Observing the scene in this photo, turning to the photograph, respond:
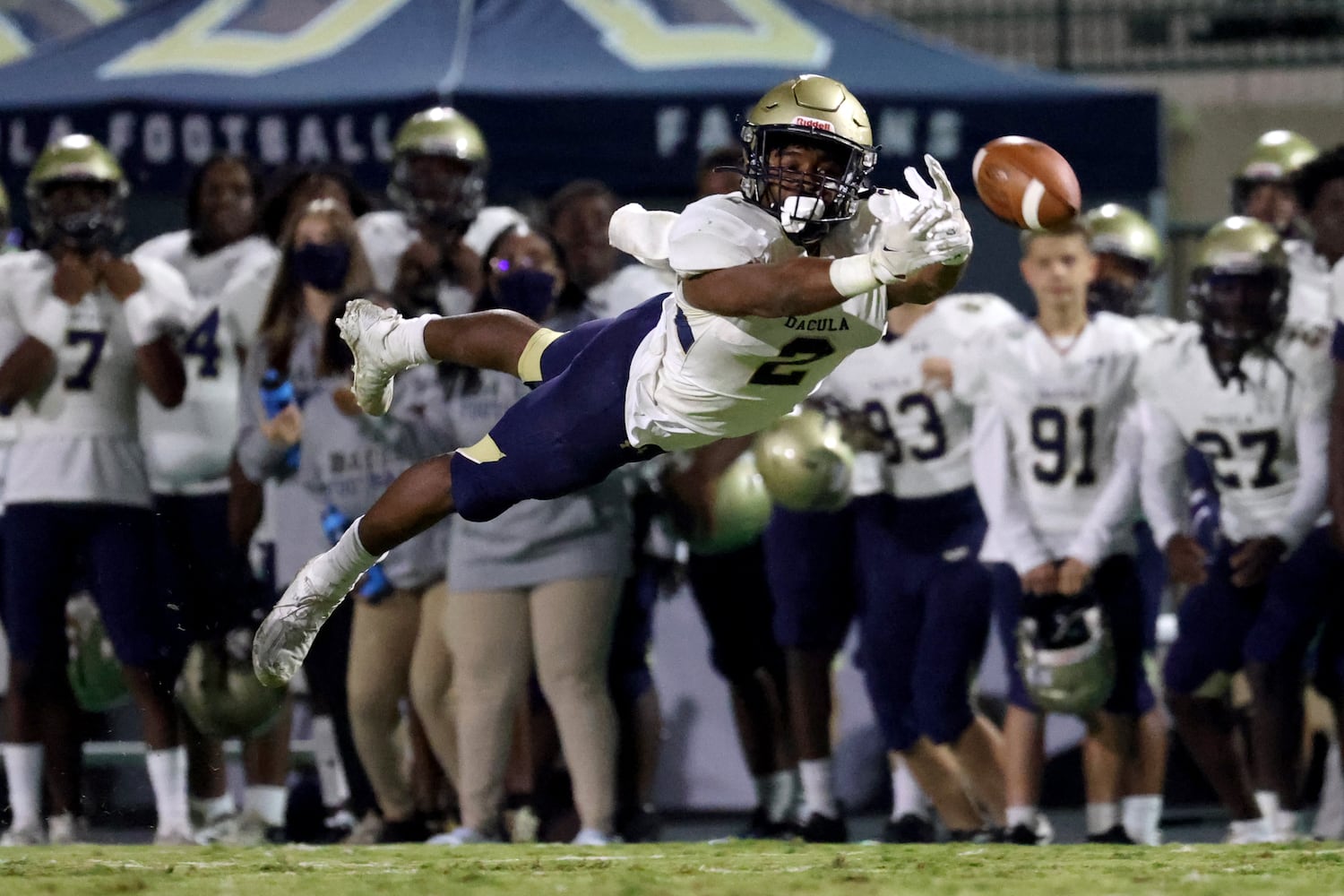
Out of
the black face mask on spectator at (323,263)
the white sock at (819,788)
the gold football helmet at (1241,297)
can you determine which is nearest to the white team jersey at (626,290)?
the black face mask on spectator at (323,263)

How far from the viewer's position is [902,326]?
7219 millimetres

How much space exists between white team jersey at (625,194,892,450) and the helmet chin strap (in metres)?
0.05

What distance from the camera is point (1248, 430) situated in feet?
22.6

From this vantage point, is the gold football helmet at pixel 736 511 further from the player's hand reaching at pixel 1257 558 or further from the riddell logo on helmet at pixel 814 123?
the riddell logo on helmet at pixel 814 123

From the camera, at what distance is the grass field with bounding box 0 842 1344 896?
4.72m

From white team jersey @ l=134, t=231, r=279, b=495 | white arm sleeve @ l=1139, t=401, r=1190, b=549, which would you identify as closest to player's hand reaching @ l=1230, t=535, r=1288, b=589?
white arm sleeve @ l=1139, t=401, r=1190, b=549

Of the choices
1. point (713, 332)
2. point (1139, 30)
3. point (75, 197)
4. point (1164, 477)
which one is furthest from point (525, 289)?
point (1139, 30)

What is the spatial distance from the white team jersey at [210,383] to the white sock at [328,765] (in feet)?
2.92

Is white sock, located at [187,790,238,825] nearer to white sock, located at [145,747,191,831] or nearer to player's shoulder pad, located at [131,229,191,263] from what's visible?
white sock, located at [145,747,191,831]

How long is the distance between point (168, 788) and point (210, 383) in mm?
1327

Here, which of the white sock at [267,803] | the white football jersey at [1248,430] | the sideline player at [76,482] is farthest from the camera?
the white sock at [267,803]

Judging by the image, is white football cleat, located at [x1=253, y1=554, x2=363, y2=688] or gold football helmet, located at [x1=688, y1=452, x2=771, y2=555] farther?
gold football helmet, located at [x1=688, y1=452, x2=771, y2=555]

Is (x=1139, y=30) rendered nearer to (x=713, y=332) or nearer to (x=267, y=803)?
(x=267, y=803)

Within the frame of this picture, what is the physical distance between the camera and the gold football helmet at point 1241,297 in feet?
22.6
